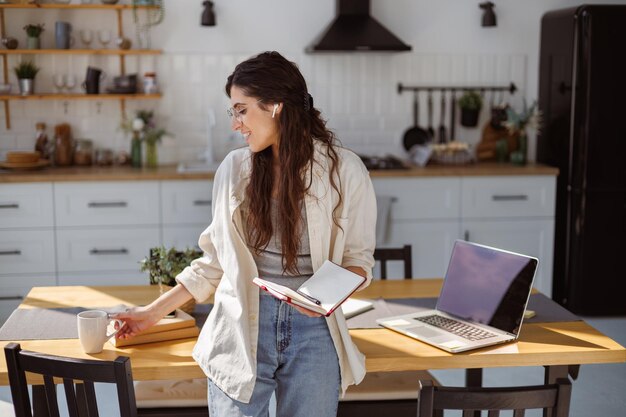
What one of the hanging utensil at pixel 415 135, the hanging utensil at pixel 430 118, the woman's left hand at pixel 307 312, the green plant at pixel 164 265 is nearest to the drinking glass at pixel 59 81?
the hanging utensil at pixel 415 135

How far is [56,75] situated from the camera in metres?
5.35

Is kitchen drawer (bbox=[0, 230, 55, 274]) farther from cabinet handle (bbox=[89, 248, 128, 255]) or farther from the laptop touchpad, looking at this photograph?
the laptop touchpad

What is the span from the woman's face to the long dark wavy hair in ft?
0.04

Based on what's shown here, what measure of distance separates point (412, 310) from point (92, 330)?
1.01 meters

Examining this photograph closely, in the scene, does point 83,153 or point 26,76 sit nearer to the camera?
point 26,76

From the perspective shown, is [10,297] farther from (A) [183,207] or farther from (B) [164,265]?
(B) [164,265]

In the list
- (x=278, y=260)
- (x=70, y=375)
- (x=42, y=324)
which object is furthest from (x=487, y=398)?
(x=42, y=324)

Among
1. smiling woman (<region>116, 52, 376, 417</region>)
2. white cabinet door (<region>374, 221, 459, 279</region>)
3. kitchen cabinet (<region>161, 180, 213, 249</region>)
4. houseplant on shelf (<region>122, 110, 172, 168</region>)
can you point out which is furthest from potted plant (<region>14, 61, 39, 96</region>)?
smiling woman (<region>116, 52, 376, 417</region>)

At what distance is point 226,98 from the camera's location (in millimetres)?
5605

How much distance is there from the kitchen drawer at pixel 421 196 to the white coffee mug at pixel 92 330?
2994 mm

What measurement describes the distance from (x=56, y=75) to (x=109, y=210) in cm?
103

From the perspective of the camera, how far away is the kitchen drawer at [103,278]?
5.00m

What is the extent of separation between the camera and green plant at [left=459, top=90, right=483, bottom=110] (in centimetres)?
564

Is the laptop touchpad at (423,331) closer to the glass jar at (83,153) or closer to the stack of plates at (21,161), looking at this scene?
the stack of plates at (21,161)
